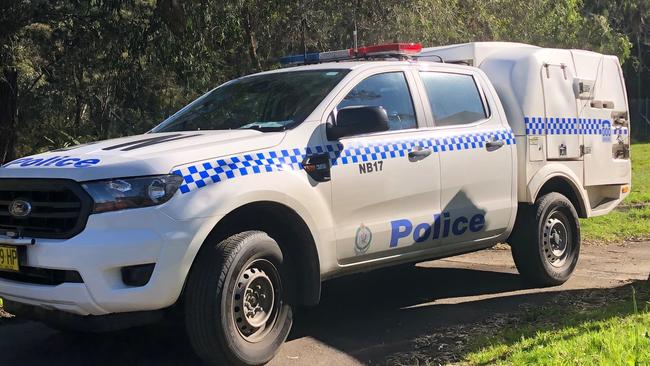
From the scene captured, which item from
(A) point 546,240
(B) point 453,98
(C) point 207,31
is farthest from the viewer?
(C) point 207,31

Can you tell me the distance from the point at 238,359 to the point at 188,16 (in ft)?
22.5

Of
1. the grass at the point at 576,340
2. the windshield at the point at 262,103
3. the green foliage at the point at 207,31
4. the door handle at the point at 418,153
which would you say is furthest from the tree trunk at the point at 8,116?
the grass at the point at 576,340

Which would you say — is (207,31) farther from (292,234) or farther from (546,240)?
(292,234)

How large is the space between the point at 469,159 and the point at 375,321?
1527 millimetres

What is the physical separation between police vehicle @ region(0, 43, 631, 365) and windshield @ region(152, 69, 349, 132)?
0.06 feet

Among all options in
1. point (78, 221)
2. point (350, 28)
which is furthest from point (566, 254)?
point (350, 28)

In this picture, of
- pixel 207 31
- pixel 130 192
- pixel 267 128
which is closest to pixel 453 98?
pixel 267 128

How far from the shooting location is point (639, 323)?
14.7ft

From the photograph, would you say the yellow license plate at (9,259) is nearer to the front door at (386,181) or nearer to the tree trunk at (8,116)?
the front door at (386,181)

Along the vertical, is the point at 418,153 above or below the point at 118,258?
above

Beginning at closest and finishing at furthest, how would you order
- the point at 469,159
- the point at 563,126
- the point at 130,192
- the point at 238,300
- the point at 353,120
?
the point at 130,192 < the point at 238,300 < the point at 353,120 < the point at 469,159 < the point at 563,126

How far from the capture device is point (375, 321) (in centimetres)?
550

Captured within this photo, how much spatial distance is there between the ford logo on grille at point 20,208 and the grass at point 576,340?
→ 9.01 feet

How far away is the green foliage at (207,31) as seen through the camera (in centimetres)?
1091
